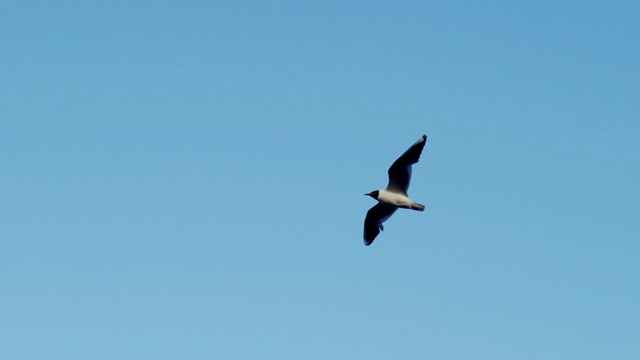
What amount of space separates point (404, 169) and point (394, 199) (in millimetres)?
1971

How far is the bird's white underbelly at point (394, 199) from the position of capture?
209ft

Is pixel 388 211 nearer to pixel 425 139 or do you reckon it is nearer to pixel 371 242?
pixel 371 242

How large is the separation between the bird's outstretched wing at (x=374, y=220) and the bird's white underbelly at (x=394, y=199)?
2.60 metres

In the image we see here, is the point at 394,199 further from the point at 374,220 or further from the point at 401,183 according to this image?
the point at 374,220

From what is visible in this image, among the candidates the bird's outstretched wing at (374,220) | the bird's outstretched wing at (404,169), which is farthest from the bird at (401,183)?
the bird's outstretched wing at (374,220)

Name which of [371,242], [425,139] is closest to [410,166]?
[425,139]

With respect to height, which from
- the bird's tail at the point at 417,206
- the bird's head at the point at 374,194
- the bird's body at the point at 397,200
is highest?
the bird's head at the point at 374,194

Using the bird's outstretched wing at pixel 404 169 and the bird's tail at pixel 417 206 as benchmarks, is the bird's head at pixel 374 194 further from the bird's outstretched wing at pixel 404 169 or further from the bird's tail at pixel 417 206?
the bird's tail at pixel 417 206

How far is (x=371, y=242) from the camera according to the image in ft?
224

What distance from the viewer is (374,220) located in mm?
67938

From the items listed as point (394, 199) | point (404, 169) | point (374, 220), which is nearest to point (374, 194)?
point (394, 199)

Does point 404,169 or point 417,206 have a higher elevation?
point 404,169

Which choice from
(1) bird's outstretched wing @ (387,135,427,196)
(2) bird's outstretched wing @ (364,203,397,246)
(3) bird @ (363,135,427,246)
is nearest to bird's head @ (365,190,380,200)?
(3) bird @ (363,135,427,246)

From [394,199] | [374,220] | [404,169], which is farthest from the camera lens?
[374,220]
